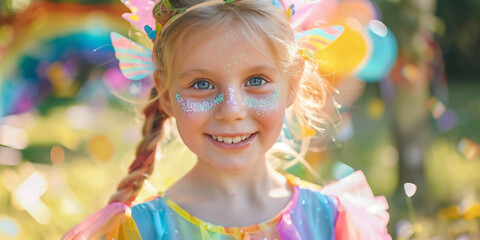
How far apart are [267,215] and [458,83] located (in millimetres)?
9816

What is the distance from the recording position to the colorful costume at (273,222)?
58.5 inches

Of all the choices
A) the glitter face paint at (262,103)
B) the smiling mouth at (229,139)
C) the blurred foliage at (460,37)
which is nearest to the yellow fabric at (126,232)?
the smiling mouth at (229,139)

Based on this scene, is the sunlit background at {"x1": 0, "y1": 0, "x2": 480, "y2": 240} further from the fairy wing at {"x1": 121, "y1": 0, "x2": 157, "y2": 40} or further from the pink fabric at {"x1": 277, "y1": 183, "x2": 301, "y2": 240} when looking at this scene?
the pink fabric at {"x1": 277, "y1": 183, "x2": 301, "y2": 240}

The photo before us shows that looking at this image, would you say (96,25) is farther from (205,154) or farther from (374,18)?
(205,154)

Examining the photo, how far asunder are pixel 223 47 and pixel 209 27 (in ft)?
0.19

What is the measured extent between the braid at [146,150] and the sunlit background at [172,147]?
0.31ft

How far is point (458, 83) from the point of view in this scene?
10.6 metres

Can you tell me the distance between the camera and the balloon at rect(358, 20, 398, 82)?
137 inches

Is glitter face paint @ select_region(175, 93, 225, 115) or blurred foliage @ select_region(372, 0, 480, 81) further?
blurred foliage @ select_region(372, 0, 480, 81)

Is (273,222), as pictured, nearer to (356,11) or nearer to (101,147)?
(356,11)

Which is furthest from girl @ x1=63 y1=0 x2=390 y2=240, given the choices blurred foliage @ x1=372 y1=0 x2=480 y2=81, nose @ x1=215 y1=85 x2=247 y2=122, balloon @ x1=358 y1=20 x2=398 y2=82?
A: blurred foliage @ x1=372 y1=0 x2=480 y2=81

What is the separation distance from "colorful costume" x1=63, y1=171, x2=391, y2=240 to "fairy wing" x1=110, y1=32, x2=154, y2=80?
0.36 m

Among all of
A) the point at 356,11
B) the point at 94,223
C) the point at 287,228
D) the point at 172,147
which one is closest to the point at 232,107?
the point at 287,228

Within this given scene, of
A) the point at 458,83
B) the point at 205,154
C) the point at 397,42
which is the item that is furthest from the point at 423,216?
the point at 458,83
